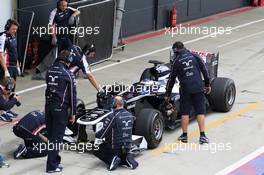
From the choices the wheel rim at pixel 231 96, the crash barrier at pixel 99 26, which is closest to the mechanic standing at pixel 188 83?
the wheel rim at pixel 231 96

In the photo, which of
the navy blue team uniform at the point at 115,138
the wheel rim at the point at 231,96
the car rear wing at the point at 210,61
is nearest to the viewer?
the navy blue team uniform at the point at 115,138

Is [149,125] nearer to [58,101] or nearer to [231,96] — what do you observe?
[58,101]

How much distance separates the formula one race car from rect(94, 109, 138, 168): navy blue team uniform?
50cm

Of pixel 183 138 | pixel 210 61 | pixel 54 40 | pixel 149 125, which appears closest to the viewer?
pixel 149 125

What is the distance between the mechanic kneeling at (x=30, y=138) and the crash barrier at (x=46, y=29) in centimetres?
631

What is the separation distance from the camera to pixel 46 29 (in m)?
18.6

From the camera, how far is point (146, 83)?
12953mm

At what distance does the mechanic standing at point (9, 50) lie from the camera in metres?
13.6

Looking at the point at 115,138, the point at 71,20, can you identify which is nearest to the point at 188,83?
the point at 115,138

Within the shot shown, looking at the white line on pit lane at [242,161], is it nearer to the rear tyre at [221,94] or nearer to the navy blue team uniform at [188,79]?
the navy blue team uniform at [188,79]

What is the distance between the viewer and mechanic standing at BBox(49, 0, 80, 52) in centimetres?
1697

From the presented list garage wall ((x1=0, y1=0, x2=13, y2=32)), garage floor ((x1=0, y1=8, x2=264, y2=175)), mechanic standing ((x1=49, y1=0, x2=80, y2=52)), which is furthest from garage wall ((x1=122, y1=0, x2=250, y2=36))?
mechanic standing ((x1=49, y1=0, x2=80, y2=52))

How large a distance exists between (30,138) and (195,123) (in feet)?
11.8

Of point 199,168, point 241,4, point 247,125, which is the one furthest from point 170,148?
point 241,4
